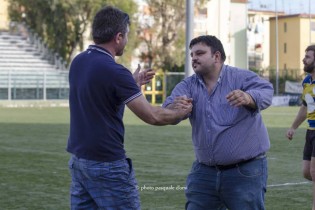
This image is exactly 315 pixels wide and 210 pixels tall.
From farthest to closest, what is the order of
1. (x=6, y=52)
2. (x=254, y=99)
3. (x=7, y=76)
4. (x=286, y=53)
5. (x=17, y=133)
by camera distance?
(x=286, y=53), (x=6, y=52), (x=7, y=76), (x=17, y=133), (x=254, y=99)

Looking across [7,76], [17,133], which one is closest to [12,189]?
[17,133]

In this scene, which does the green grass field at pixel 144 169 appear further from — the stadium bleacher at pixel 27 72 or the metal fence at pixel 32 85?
the stadium bleacher at pixel 27 72

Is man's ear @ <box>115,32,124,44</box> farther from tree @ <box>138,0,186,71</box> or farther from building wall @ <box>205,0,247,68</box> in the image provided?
building wall @ <box>205,0,247,68</box>

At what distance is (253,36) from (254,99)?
314 ft

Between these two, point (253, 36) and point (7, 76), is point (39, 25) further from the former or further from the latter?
point (253, 36)

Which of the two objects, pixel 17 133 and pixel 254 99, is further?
pixel 17 133

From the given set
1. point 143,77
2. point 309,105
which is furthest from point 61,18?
point 143,77

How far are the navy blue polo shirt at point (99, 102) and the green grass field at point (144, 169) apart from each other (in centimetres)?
421

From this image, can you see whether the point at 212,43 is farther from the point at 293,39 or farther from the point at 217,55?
the point at 293,39

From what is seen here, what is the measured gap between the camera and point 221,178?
6.00m

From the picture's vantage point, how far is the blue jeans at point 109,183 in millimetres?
5434

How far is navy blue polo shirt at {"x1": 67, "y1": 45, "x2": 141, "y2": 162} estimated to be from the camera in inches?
210

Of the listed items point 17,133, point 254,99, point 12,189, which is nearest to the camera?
point 254,99

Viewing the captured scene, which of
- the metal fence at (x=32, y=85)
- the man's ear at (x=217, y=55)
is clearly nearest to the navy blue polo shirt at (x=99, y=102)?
the man's ear at (x=217, y=55)
